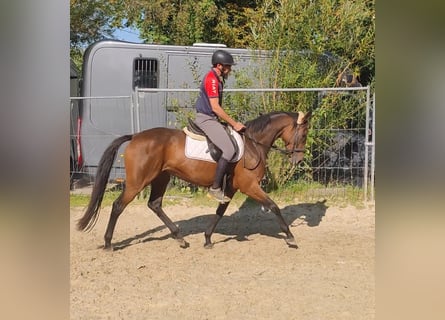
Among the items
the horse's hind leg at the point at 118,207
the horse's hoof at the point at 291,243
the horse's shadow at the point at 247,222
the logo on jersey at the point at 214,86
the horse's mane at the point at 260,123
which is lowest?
the horse's shadow at the point at 247,222

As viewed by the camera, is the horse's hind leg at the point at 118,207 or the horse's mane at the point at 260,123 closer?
the horse's hind leg at the point at 118,207

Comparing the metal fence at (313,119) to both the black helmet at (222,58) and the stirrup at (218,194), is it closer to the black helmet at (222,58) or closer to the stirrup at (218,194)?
the black helmet at (222,58)

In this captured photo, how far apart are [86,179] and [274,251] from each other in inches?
170

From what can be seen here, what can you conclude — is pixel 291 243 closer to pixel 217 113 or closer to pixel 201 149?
pixel 201 149

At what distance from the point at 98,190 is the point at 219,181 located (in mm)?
1265

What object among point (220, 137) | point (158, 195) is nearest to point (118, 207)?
point (158, 195)

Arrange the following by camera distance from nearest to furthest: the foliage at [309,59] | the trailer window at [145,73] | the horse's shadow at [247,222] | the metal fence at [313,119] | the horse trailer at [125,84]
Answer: the horse's shadow at [247,222] → the metal fence at [313,119] → the foliage at [309,59] → the horse trailer at [125,84] → the trailer window at [145,73]

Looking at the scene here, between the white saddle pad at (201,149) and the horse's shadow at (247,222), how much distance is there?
113 cm

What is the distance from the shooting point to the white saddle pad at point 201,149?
5.11m

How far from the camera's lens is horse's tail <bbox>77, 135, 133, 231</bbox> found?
16.0ft

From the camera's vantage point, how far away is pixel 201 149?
201 inches

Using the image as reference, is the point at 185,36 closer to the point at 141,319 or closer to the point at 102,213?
the point at 102,213

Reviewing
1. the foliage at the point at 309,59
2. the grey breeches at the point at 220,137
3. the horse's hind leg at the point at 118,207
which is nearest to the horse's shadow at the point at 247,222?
the horse's hind leg at the point at 118,207
